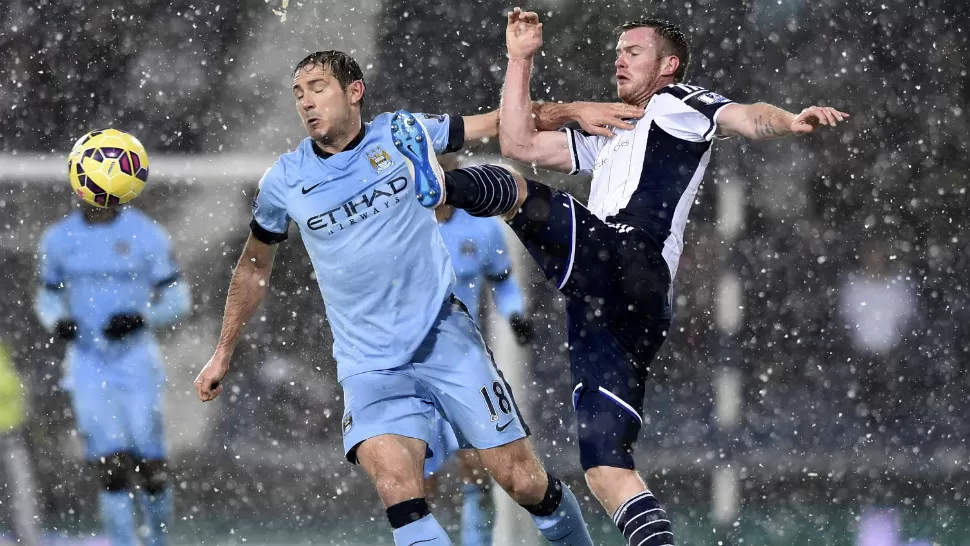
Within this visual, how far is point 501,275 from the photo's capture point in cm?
517

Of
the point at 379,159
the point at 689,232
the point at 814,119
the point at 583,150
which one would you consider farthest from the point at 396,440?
the point at 689,232

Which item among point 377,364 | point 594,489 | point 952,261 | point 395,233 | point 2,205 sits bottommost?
point 952,261

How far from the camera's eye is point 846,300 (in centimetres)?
816

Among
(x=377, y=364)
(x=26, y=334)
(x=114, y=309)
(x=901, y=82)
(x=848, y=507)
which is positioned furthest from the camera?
(x=901, y=82)

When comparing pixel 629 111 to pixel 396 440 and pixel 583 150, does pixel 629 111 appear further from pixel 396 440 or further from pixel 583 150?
pixel 396 440

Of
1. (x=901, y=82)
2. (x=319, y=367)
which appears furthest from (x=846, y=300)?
(x=319, y=367)

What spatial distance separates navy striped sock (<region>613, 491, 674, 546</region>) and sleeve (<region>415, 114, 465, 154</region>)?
1332mm

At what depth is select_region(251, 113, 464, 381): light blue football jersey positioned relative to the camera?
3.59 meters

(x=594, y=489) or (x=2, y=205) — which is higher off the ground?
(x=2, y=205)

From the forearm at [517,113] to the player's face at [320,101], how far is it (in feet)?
1.99

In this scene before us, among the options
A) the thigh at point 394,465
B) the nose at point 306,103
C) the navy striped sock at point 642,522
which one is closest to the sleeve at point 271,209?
the nose at point 306,103

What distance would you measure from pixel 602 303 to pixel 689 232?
4.39m

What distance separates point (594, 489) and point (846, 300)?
5097 mm

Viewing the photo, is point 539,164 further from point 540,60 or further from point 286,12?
point 286,12
